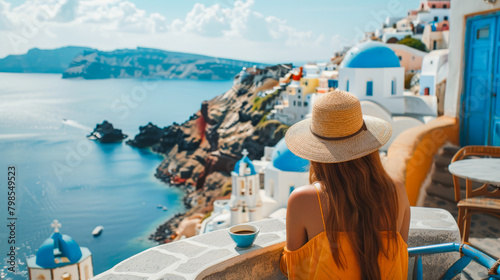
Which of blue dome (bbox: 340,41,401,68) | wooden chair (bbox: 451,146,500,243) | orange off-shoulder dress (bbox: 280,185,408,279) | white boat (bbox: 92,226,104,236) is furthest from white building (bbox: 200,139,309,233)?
white boat (bbox: 92,226,104,236)

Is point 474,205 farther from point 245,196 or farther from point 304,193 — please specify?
point 245,196

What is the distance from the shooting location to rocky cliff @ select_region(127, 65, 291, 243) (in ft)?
134

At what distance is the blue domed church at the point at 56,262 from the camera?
7711mm

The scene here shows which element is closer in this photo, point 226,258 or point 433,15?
point 226,258

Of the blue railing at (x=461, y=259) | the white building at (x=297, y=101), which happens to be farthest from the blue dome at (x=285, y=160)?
the white building at (x=297, y=101)

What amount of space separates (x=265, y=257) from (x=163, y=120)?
72.8m

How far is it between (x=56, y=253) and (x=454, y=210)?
699 centimetres

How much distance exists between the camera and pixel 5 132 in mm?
29141

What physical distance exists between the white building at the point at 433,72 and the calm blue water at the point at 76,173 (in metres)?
15.6

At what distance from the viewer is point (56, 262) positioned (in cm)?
777

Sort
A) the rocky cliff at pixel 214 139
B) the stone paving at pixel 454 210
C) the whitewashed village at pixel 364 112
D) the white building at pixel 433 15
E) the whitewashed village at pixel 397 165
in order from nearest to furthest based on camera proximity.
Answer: the whitewashed village at pixel 397 165, the stone paving at pixel 454 210, the whitewashed village at pixel 364 112, the rocky cliff at pixel 214 139, the white building at pixel 433 15

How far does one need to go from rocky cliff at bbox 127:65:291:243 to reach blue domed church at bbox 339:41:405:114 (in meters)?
20.5

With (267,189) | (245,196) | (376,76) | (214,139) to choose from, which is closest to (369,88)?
(376,76)

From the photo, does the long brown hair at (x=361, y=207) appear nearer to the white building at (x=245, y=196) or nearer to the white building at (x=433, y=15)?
the white building at (x=245, y=196)
